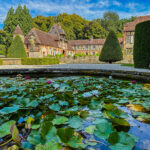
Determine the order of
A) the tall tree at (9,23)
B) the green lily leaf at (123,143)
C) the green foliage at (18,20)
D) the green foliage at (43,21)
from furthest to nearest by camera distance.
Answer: the green foliage at (43,21), the green foliage at (18,20), the tall tree at (9,23), the green lily leaf at (123,143)

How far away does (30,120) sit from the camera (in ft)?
3.38

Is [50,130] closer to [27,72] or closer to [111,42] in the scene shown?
[27,72]

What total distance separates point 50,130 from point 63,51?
35853 mm

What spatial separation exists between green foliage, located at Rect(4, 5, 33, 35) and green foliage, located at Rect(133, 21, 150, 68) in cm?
3105

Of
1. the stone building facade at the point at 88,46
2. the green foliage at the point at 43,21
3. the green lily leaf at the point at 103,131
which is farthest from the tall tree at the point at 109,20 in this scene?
the green lily leaf at the point at 103,131

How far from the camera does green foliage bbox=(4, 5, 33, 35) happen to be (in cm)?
3219

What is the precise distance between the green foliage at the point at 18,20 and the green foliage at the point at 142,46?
3105 cm

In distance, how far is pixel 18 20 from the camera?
3425 cm

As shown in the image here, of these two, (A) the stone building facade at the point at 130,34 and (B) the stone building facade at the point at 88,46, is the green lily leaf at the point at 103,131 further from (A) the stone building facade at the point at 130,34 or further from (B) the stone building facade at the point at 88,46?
(B) the stone building facade at the point at 88,46

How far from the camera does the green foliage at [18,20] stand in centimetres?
3219

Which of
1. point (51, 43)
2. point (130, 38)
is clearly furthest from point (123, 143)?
point (51, 43)

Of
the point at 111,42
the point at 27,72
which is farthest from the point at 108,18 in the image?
the point at 27,72

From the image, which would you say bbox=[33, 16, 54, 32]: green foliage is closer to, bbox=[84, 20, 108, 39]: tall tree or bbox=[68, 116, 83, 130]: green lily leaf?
bbox=[84, 20, 108, 39]: tall tree

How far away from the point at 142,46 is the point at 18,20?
111 feet
